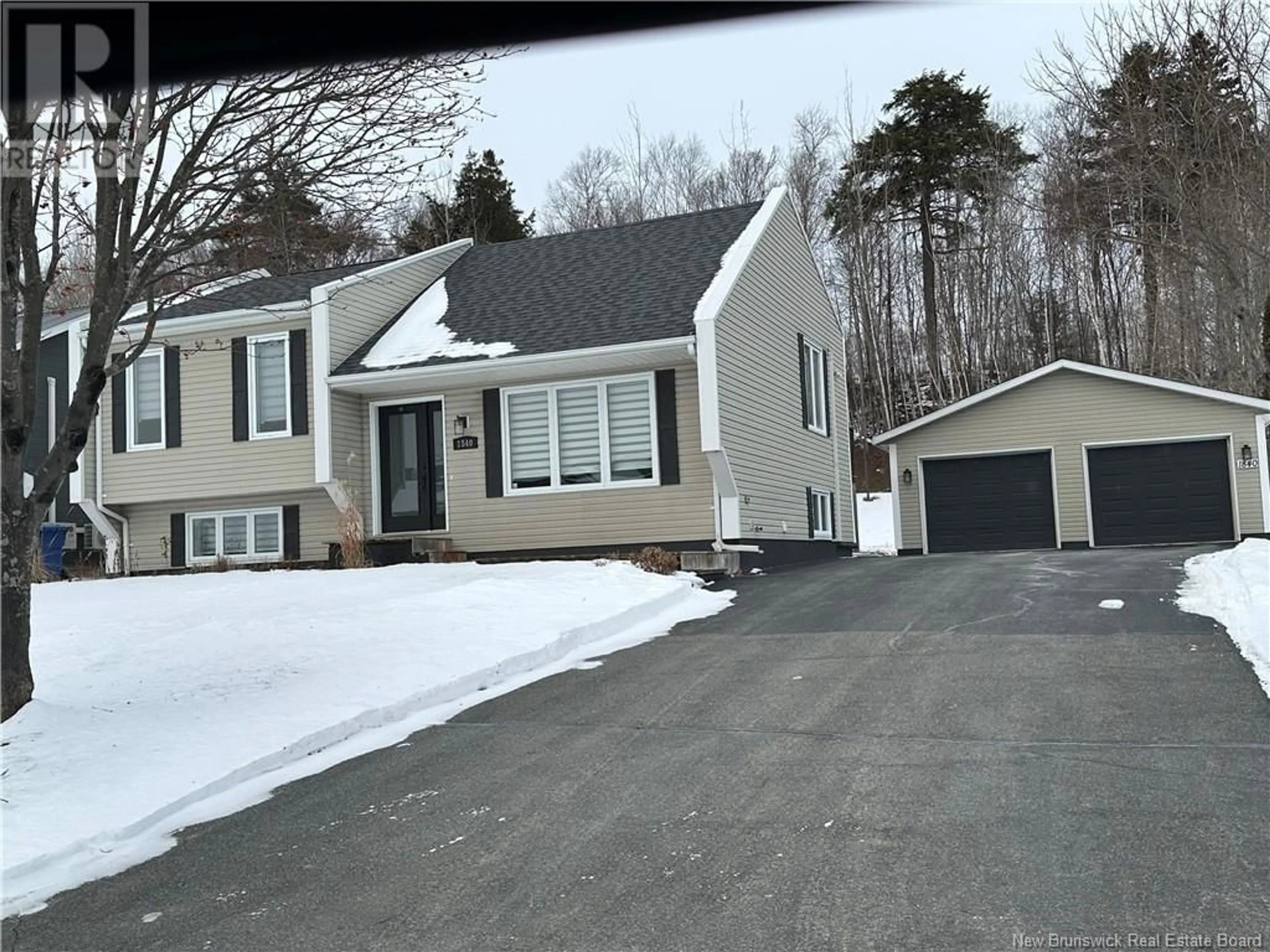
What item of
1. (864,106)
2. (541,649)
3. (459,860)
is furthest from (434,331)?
(864,106)

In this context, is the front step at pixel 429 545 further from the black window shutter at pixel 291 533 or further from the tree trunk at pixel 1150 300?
the tree trunk at pixel 1150 300

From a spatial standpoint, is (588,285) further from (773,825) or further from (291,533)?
(773,825)

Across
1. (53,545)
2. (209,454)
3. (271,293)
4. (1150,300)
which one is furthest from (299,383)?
(1150,300)

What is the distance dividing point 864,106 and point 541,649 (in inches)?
1097

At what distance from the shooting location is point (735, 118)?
28000 millimetres

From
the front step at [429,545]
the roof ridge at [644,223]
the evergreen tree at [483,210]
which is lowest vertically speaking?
the front step at [429,545]

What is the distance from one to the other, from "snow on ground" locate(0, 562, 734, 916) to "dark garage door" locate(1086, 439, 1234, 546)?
10747 mm

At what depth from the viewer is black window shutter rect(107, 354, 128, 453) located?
16984 mm

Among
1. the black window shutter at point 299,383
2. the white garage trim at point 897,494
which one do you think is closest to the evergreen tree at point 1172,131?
the white garage trim at point 897,494

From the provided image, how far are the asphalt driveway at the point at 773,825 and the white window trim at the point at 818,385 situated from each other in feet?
35.9

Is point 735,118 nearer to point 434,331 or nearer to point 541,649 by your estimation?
point 434,331

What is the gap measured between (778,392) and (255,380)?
7669mm

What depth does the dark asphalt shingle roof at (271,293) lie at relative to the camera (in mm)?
16484
